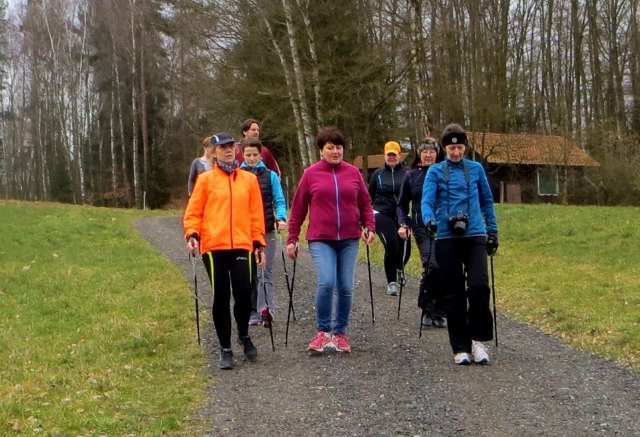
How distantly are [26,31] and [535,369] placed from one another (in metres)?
51.5

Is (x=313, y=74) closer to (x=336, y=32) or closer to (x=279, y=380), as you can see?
(x=336, y=32)

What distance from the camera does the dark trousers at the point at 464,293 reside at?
664 centimetres

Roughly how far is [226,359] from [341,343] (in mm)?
1137

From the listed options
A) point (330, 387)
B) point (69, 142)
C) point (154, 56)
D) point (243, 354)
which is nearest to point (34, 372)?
point (243, 354)

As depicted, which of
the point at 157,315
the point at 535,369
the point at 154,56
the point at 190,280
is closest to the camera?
the point at 535,369

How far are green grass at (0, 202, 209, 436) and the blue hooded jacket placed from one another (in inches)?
98.8

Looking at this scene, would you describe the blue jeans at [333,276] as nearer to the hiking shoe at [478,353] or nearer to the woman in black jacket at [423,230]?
the woman in black jacket at [423,230]

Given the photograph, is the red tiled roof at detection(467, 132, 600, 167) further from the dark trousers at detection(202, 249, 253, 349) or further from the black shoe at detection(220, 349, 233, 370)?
the black shoe at detection(220, 349, 233, 370)

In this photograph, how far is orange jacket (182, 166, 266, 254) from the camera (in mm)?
6707

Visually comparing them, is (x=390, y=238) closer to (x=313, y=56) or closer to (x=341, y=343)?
(x=341, y=343)

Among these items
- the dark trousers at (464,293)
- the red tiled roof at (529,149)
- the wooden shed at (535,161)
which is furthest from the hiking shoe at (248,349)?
the red tiled roof at (529,149)

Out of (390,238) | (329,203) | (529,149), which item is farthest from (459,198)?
(529,149)

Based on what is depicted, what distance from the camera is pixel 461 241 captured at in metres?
6.70

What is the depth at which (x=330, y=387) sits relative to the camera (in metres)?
6.09
